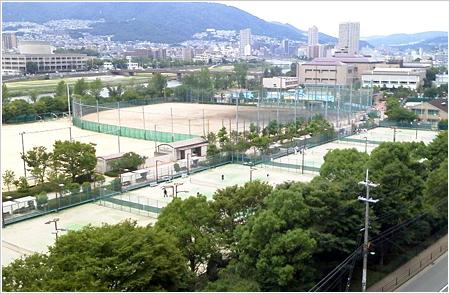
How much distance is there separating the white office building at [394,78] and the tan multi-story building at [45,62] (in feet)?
58.3

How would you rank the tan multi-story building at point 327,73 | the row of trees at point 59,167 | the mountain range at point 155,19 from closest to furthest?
1. the row of trees at point 59,167
2. the tan multi-story building at point 327,73
3. the mountain range at point 155,19

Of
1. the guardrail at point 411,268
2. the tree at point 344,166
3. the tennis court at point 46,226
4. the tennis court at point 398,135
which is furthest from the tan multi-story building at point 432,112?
the tennis court at point 46,226

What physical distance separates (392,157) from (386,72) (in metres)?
18.4

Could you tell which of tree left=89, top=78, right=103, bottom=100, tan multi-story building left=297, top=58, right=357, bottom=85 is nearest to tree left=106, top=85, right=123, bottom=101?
tree left=89, top=78, right=103, bottom=100

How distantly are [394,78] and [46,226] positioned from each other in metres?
19.2

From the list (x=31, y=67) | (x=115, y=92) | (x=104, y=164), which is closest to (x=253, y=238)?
(x=104, y=164)

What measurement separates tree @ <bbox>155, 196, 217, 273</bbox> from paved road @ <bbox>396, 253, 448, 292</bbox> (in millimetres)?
1676

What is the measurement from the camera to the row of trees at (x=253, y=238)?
299cm

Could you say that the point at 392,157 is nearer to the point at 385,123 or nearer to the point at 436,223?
the point at 436,223

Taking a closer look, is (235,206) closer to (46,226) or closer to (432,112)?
(46,226)

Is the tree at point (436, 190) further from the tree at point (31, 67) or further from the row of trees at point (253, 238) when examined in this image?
the tree at point (31, 67)

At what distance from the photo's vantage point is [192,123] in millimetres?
13797

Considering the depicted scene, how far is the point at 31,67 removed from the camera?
28453mm

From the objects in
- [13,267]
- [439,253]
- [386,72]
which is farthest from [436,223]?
[386,72]
